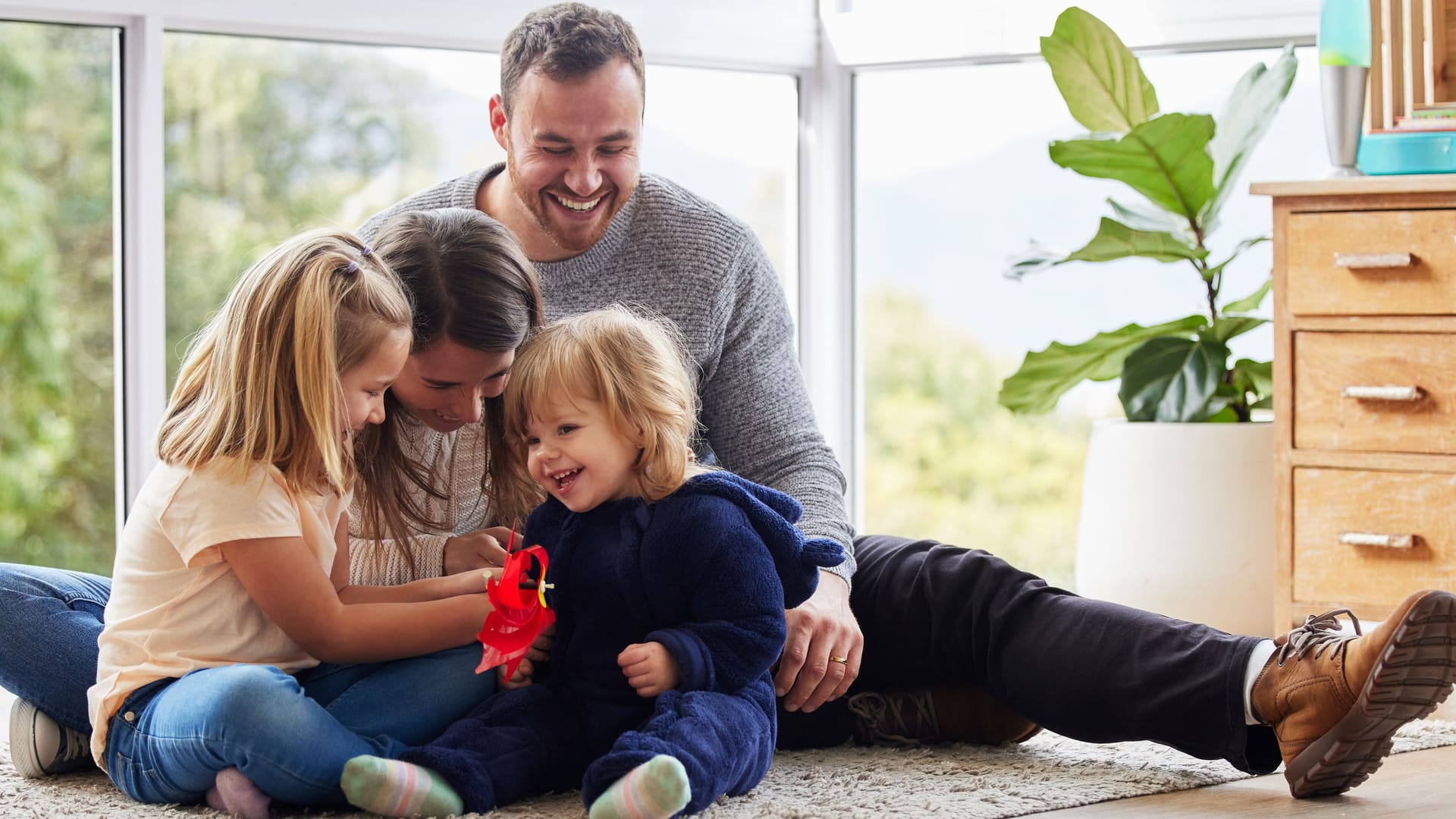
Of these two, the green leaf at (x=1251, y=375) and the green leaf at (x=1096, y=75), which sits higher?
the green leaf at (x=1096, y=75)

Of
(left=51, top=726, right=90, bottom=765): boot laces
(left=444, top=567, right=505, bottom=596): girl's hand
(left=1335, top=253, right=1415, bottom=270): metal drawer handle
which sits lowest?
(left=51, top=726, right=90, bottom=765): boot laces

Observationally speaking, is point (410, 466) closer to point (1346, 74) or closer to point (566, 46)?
point (566, 46)

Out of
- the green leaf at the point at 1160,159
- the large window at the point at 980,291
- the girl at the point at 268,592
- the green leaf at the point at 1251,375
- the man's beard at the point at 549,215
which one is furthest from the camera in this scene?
the large window at the point at 980,291

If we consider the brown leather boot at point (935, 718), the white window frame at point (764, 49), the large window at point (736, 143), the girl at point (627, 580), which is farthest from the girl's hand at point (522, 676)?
→ the large window at point (736, 143)

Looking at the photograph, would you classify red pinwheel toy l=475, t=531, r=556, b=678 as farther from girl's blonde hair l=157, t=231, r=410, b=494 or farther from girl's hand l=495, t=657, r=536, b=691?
girl's blonde hair l=157, t=231, r=410, b=494

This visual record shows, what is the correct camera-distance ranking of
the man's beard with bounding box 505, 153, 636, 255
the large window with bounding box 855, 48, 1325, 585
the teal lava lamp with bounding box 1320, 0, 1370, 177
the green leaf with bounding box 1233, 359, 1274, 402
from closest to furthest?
the man's beard with bounding box 505, 153, 636, 255
the teal lava lamp with bounding box 1320, 0, 1370, 177
the green leaf with bounding box 1233, 359, 1274, 402
the large window with bounding box 855, 48, 1325, 585

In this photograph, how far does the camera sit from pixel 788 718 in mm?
1645

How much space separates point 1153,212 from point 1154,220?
0.02 m

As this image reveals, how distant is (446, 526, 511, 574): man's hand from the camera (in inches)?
63.3

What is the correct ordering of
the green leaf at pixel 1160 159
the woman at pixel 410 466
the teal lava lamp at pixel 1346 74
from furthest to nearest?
the green leaf at pixel 1160 159 < the teal lava lamp at pixel 1346 74 < the woman at pixel 410 466

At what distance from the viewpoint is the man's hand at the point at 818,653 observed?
1.50 meters

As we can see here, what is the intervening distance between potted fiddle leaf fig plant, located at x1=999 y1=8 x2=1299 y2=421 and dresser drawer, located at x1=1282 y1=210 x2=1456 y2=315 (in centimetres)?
26

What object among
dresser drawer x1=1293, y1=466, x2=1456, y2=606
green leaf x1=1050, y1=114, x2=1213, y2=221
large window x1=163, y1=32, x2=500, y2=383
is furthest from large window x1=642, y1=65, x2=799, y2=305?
dresser drawer x1=1293, y1=466, x2=1456, y2=606

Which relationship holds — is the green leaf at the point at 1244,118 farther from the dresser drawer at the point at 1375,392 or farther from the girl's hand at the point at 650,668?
the girl's hand at the point at 650,668
